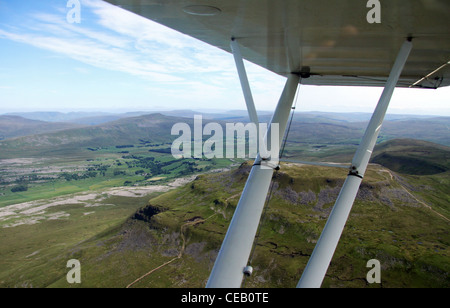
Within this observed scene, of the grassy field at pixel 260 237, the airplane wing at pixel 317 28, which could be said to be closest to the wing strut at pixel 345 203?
the airplane wing at pixel 317 28

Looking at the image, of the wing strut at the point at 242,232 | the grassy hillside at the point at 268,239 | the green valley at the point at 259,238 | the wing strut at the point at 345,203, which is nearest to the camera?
the wing strut at the point at 242,232

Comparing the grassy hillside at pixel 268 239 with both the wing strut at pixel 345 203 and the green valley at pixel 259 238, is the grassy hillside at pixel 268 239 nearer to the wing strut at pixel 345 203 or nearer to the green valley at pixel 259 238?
the green valley at pixel 259 238

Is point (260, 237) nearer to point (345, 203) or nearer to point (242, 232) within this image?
point (345, 203)

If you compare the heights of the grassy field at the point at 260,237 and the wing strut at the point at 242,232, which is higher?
the wing strut at the point at 242,232

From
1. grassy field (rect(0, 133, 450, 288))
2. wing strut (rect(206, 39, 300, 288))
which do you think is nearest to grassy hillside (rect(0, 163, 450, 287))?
grassy field (rect(0, 133, 450, 288))

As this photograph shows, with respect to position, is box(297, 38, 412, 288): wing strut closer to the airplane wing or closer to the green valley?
the airplane wing
